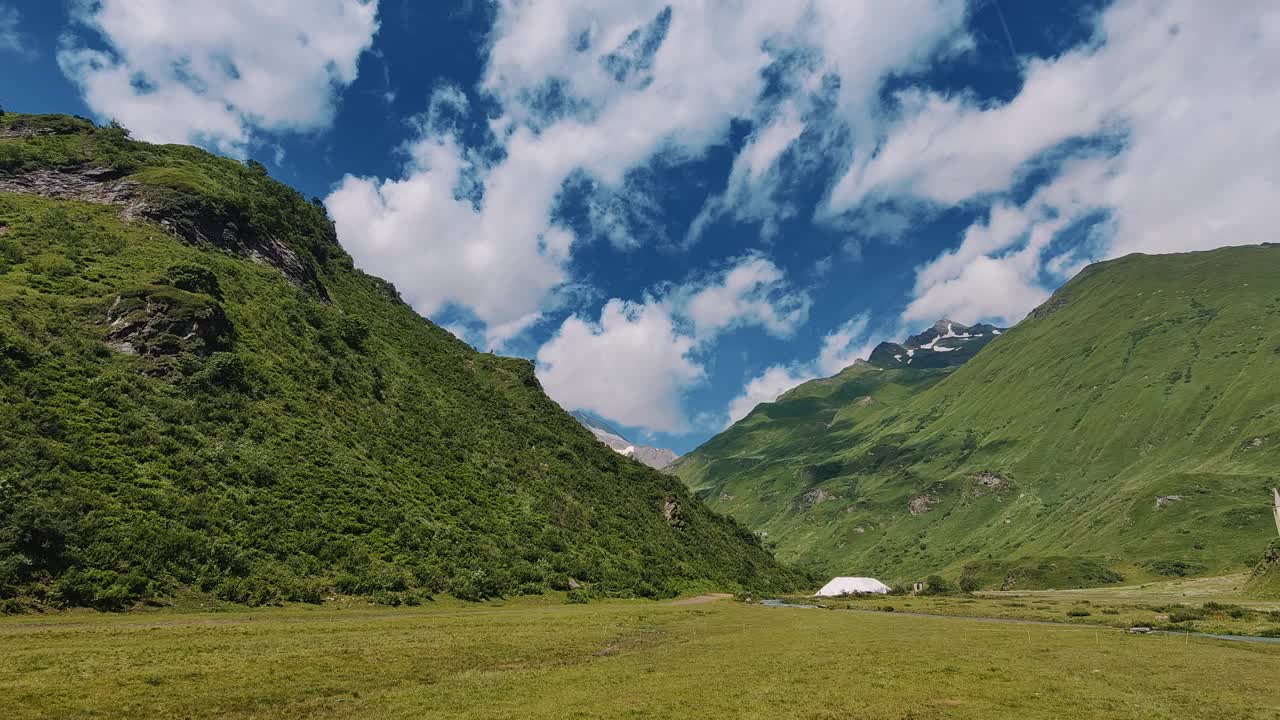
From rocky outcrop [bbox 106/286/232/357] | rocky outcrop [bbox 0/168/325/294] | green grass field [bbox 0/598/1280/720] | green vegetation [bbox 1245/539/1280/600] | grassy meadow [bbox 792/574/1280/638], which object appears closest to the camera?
green grass field [bbox 0/598/1280/720]

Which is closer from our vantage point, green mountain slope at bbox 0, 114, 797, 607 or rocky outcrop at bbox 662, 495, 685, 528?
green mountain slope at bbox 0, 114, 797, 607

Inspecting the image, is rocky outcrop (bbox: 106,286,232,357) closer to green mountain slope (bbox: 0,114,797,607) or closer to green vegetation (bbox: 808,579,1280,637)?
green mountain slope (bbox: 0,114,797,607)

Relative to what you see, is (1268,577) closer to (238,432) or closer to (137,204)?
(238,432)

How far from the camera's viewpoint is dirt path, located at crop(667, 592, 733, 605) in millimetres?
82812

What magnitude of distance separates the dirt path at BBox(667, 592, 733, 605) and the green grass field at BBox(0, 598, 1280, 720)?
132ft

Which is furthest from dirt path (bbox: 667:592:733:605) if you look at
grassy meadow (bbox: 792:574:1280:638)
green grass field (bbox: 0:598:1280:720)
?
green grass field (bbox: 0:598:1280:720)

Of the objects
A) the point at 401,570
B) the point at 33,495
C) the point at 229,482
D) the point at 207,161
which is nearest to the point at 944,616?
the point at 401,570

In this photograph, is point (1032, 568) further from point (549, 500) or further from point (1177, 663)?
point (1177, 663)

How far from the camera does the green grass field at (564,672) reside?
69.8 ft

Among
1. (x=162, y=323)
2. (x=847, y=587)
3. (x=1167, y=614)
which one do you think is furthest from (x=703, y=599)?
(x=162, y=323)

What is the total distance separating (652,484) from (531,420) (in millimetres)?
32431

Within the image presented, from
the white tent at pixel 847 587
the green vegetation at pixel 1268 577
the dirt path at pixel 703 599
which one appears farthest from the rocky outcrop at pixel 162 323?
the green vegetation at pixel 1268 577

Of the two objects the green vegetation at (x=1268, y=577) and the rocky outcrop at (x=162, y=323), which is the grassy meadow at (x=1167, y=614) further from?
the rocky outcrop at (x=162, y=323)

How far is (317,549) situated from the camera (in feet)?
171
